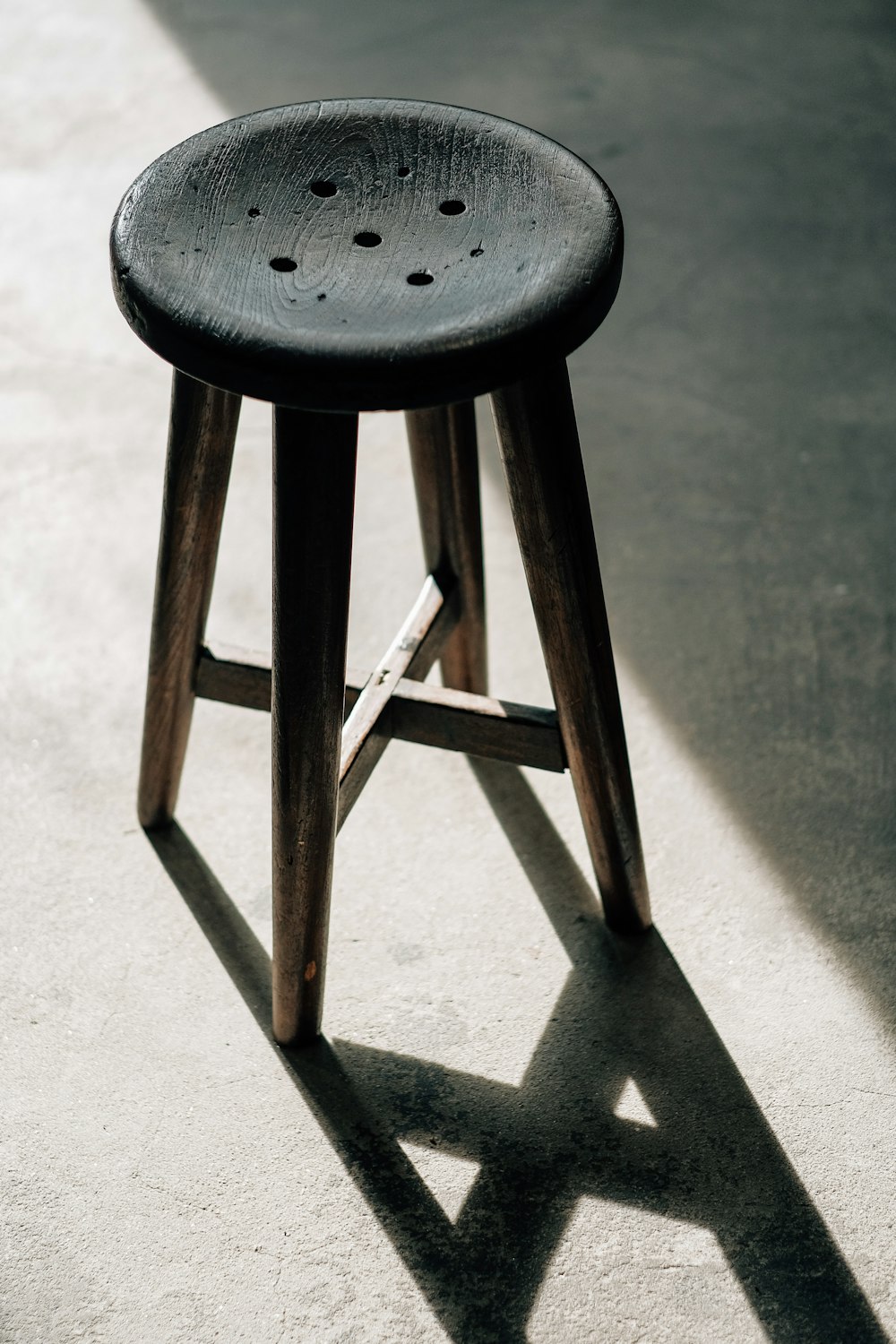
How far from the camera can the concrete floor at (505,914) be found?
1.14 m

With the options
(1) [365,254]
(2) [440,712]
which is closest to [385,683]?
(2) [440,712]

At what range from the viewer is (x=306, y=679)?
3.50 ft

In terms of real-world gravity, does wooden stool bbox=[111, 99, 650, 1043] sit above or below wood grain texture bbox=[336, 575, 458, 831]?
above

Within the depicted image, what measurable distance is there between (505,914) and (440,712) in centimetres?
27

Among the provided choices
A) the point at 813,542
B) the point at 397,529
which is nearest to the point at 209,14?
the point at 397,529

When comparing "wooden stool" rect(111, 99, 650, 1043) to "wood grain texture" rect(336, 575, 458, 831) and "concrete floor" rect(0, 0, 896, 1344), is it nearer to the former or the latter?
"wood grain texture" rect(336, 575, 458, 831)

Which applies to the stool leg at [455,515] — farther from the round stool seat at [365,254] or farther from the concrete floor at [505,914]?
the round stool seat at [365,254]

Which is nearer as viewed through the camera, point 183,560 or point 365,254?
point 365,254

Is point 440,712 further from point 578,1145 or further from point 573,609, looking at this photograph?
point 578,1145

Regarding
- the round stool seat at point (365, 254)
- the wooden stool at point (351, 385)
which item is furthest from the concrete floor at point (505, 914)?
the round stool seat at point (365, 254)

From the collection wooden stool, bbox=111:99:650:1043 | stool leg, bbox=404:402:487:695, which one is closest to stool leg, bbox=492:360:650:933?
wooden stool, bbox=111:99:650:1043

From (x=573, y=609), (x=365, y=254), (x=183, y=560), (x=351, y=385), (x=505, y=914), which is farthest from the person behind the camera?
(x=505, y=914)

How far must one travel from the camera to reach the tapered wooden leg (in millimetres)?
979

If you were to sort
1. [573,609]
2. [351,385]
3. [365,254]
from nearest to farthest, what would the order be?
[351,385]
[365,254]
[573,609]
